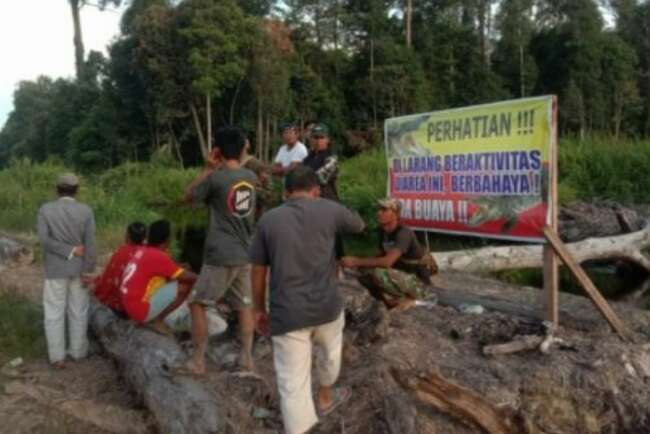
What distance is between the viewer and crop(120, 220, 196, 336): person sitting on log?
562 centimetres

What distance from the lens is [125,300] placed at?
573 centimetres

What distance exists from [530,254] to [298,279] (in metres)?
6.78

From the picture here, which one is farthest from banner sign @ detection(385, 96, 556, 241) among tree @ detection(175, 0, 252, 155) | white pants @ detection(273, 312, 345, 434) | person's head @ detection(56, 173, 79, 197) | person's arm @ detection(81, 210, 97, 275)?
tree @ detection(175, 0, 252, 155)

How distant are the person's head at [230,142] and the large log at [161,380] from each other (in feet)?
4.87

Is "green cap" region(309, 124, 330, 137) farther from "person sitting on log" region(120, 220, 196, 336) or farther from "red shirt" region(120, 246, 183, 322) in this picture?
"red shirt" region(120, 246, 183, 322)

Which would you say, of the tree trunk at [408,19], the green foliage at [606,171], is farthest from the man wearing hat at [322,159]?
the tree trunk at [408,19]

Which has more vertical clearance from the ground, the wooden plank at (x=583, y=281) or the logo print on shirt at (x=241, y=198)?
the logo print on shirt at (x=241, y=198)

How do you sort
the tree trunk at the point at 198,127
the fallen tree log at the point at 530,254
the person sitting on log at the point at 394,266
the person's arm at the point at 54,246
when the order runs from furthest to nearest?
1. the tree trunk at the point at 198,127
2. the fallen tree log at the point at 530,254
3. the person sitting on log at the point at 394,266
4. the person's arm at the point at 54,246

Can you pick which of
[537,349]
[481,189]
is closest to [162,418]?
[537,349]

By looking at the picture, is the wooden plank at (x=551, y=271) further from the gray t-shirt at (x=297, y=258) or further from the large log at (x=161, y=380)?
the large log at (x=161, y=380)

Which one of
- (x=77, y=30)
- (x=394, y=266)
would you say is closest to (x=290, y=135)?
(x=394, y=266)

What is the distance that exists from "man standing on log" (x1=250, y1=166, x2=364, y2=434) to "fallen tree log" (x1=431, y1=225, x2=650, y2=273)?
583 centimetres

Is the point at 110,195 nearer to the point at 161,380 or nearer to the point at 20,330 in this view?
the point at 20,330

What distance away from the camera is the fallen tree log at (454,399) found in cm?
434
